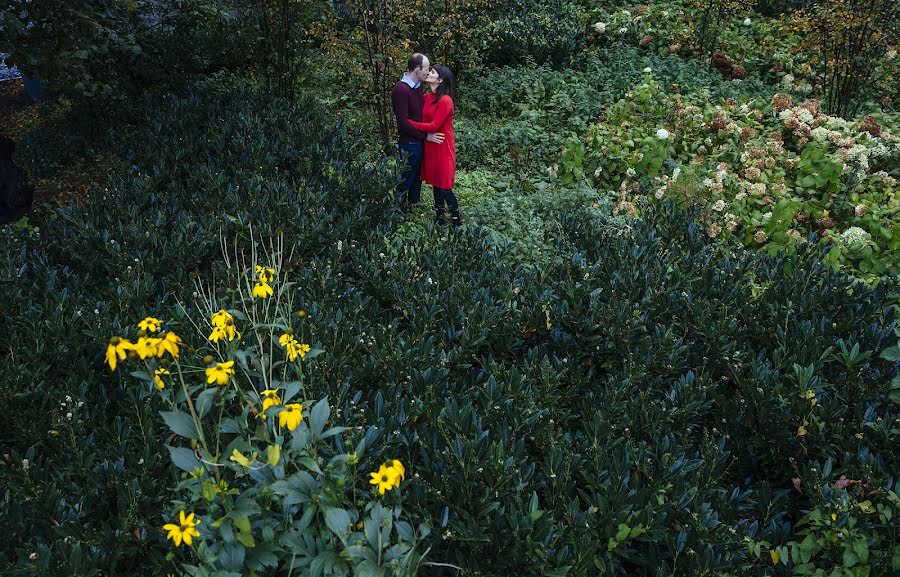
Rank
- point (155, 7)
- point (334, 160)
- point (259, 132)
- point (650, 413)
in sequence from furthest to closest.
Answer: point (155, 7), point (259, 132), point (334, 160), point (650, 413)

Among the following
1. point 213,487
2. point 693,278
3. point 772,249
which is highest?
point 213,487

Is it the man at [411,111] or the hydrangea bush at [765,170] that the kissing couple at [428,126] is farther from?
the hydrangea bush at [765,170]

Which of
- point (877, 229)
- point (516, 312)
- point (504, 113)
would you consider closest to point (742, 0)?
point (504, 113)

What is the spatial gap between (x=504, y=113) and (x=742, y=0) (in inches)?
157

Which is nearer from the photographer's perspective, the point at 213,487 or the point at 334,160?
the point at 213,487

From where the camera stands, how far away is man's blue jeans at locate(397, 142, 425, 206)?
19.3 feet

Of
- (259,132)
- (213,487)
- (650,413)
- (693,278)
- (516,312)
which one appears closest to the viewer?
(213,487)

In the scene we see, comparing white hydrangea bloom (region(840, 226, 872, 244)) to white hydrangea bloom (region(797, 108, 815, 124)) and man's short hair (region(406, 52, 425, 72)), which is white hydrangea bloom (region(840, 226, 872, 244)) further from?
man's short hair (region(406, 52, 425, 72))

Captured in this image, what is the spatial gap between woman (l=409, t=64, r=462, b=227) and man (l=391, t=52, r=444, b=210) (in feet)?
0.17

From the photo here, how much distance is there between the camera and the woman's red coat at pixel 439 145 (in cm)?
577

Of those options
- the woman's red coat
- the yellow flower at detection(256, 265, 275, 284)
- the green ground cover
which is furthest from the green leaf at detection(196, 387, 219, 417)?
the woman's red coat

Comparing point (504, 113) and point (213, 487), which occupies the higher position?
point (213, 487)

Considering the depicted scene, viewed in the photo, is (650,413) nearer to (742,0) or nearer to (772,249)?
(772,249)

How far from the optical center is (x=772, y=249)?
18.6 ft
